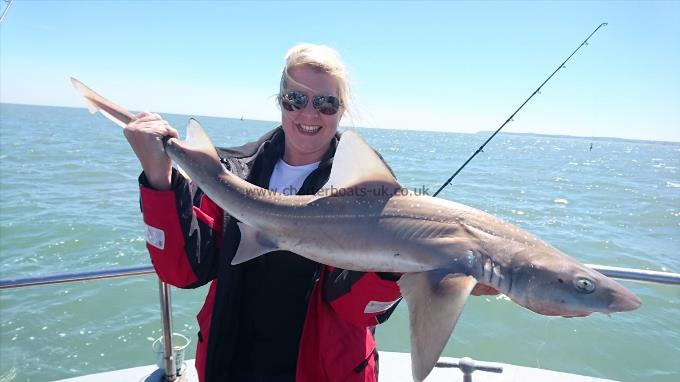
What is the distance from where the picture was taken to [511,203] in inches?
862

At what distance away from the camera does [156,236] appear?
7.68ft

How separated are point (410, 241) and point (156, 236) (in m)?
1.34

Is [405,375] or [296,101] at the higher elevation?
[296,101]

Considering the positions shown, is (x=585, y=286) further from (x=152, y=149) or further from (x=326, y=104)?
(x=152, y=149)

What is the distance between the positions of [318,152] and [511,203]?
21.0 m

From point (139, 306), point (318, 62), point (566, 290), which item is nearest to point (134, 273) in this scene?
point (318, 62)

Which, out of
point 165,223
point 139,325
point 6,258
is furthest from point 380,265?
point 6,258

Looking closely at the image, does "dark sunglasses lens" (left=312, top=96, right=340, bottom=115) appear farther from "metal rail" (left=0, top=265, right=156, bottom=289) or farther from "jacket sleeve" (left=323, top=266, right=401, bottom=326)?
"metal rail" (left=0, top=265, right=156, bottom=289)

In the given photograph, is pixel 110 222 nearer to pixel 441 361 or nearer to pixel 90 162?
pixel 441 361

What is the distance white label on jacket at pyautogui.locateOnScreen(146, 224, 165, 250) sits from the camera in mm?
2328

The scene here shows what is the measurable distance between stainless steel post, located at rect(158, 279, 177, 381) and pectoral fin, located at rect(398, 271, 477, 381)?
1970 millimetres

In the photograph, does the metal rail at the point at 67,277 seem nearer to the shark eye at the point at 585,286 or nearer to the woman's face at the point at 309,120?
the woman's face at the point at 309,120

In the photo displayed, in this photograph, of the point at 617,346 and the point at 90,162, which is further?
the point at 90,162

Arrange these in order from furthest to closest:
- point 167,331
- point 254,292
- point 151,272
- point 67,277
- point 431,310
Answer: point 167,331
point 151,272
point 67,277
point 254,292
point 431,310
